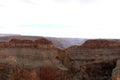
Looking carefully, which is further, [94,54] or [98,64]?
[94,54]

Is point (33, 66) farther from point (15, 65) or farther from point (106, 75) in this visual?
point (106, 75)

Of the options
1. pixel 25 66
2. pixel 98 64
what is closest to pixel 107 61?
pixel 98 64

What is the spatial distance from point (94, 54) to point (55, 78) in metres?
13.6

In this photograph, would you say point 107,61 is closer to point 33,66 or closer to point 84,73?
point 84,73

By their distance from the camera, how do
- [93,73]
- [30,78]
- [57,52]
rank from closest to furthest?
[30,78], [93,73], [57,52]

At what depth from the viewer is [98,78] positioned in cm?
5772

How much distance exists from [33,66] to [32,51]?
5.31 meters

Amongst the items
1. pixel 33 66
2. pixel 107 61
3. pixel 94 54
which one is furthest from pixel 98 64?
pixel 33 66

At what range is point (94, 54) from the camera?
68.9 meters

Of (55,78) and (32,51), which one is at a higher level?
(32,51)

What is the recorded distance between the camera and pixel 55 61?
63.8m

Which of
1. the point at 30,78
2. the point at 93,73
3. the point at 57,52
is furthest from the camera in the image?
the point at 57,52

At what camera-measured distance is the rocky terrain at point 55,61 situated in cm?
5638

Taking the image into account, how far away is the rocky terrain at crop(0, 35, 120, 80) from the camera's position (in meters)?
56.4
